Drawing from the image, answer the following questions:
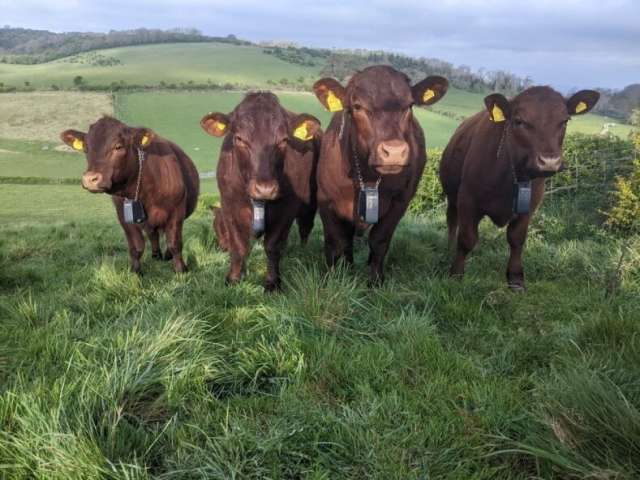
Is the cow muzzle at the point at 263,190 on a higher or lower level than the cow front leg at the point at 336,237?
higher

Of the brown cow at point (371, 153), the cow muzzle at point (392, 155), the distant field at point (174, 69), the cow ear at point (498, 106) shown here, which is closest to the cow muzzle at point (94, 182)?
the brown cow at point (371, 153)

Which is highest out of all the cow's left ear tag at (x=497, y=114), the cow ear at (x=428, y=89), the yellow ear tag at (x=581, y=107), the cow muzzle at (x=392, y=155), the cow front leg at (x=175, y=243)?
the cow ear at (x=428, y=89)

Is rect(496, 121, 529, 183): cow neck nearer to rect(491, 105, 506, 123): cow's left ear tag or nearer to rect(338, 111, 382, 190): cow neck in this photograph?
rect(491, 105, 506, 123): cow's left ear tag

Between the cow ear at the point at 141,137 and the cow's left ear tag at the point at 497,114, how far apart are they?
372cm

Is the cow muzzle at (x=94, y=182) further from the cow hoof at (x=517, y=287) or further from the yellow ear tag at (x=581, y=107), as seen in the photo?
the yellow ear tag at (x=581, y=107)

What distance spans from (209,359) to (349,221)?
97.0 inches

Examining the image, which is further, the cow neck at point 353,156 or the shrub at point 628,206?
the shrub at point 628,206

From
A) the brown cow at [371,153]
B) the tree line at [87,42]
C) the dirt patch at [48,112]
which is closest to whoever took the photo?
the brown cow at [371,153]

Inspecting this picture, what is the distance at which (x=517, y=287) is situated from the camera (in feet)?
16.7

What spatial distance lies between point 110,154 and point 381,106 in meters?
3.03

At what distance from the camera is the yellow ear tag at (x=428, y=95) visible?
15.4ft

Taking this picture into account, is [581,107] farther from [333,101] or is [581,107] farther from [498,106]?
[333,101]

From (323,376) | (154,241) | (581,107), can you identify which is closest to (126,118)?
(154,241)

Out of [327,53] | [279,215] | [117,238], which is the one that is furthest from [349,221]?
[327,53]
